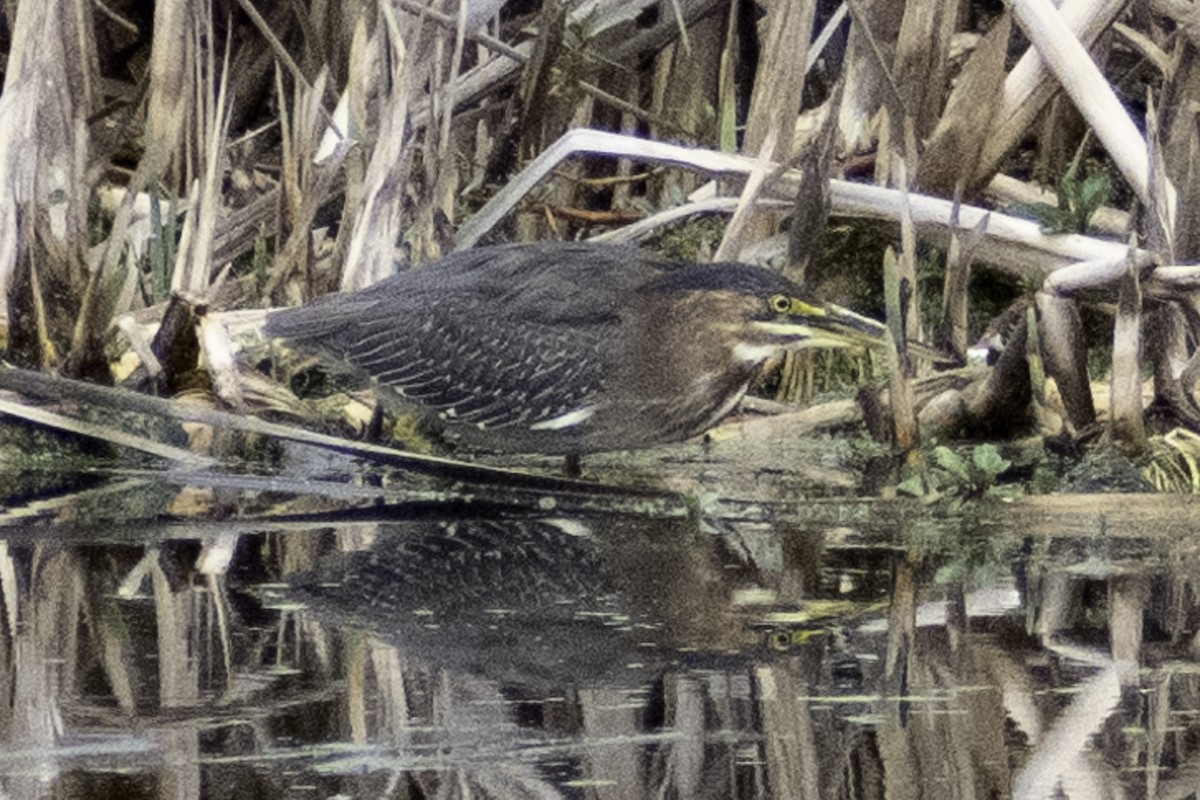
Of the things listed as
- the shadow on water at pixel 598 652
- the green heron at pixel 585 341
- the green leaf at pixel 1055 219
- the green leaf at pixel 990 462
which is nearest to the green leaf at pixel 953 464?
the green leaf at pixel 990 462

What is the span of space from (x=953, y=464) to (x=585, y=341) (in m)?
1.09

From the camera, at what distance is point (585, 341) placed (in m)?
6.52

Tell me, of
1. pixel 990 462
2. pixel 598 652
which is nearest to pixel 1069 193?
pixel 990 462

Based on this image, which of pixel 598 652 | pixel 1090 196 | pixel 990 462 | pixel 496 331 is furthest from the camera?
pixel 1090 196

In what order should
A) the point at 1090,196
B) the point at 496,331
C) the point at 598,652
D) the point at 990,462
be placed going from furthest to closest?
the point at 1090,196
the point at 496,331
the point at 990,462
the point at 598,652

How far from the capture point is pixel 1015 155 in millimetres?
8117

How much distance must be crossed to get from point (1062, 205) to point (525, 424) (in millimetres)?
1798

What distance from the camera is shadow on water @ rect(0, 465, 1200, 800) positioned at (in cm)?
352

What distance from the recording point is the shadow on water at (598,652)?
3.52 meters

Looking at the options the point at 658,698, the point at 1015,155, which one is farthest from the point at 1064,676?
the point at 1015,155

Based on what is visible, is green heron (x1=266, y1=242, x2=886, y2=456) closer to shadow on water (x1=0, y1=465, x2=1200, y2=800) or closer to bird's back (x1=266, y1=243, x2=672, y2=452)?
bird's back (x1=266, y1=243, x2=672, y2=452)

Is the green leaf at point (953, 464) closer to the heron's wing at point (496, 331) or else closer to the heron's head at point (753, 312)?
the heron's head at point (753, 312)

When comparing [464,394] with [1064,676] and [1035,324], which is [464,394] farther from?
[1064,676]

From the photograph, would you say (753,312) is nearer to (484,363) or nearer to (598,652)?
(484,363)
